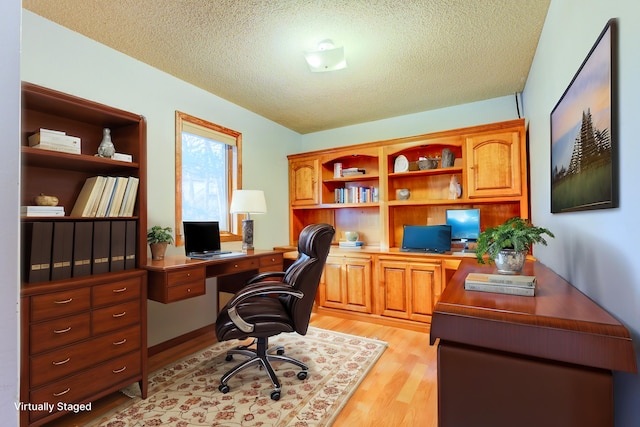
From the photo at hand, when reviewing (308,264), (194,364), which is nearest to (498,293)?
(308,264)

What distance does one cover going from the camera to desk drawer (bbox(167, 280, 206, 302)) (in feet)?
6.83

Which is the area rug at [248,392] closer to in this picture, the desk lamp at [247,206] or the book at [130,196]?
the desk lamp at [247,206]

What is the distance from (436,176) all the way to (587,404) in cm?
292

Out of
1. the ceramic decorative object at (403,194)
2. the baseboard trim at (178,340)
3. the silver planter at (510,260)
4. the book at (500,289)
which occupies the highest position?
the ceramic decorative object at (403,194)

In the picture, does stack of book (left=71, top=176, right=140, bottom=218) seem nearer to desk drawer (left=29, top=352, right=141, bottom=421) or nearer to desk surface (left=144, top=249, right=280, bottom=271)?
desk surface (left=144, top=249, right=280, bottom=271)

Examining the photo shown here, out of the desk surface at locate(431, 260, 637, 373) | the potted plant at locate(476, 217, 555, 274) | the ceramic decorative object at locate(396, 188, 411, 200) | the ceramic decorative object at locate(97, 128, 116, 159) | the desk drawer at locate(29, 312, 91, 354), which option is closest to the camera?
the desk surface at locate(431, 260, 637, 373)

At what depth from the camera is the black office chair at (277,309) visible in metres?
1.94

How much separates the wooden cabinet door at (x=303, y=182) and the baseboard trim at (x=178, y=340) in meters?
1.87

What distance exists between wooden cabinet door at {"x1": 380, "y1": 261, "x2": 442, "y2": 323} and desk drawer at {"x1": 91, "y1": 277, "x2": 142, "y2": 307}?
2.28 meters

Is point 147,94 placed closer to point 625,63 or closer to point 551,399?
point 625,63

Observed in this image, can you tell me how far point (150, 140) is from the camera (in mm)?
2596

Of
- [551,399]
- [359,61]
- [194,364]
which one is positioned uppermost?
[359,61]

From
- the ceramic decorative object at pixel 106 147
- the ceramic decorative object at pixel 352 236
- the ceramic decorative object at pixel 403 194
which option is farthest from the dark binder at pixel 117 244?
the ceramic decorative object at pixel 403 194

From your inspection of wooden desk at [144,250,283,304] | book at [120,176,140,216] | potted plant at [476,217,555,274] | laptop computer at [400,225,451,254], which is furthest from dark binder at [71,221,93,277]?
laptop computer at [400,225,451,254]
